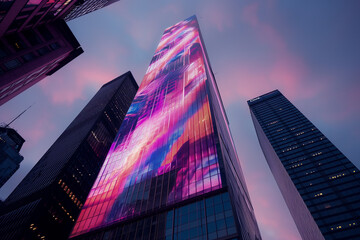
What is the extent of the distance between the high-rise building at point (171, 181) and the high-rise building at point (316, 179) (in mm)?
55689

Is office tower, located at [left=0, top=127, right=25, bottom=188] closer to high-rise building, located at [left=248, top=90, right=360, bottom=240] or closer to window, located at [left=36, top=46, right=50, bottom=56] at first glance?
window, located at [left=36, top=46, right=50, bottom=56]

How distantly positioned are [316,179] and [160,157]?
96.1m

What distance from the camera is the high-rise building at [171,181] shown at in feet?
141

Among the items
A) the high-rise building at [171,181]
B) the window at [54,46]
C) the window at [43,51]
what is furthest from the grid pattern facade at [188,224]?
the window at [54,46]

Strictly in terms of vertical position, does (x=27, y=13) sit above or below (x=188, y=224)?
above

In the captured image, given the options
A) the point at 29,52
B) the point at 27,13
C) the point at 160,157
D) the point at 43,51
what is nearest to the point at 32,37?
the point at 43,51

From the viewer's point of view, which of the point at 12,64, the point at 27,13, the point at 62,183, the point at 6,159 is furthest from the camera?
the point at 62,183

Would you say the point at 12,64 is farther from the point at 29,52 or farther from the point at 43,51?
the point at 43,51

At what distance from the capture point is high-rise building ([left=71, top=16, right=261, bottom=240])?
141 ft

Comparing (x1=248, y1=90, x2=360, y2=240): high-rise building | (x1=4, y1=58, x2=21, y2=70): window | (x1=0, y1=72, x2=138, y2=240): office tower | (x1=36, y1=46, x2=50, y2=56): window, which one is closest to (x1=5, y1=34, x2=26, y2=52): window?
(x1=4, y1=58, x2=21, y2=70): window

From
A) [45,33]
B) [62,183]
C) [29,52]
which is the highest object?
[45,33]

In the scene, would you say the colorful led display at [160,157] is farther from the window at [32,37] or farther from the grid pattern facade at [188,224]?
the window at [32,37]

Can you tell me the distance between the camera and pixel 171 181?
53438 mm

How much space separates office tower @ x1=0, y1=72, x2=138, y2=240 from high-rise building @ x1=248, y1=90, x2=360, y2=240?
104 metres
